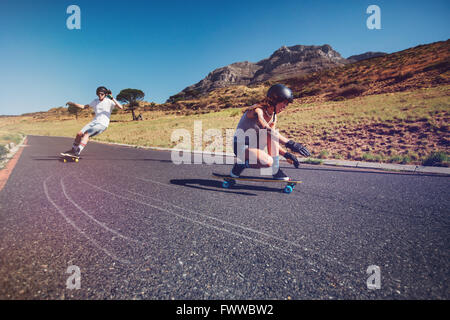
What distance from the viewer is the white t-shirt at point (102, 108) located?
6.48 metres

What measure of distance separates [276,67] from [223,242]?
451ft

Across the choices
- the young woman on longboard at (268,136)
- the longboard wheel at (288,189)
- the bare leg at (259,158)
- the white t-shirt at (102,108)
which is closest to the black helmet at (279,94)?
the young woman on longboard at (268,136)

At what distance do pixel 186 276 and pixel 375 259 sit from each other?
5.56 feet

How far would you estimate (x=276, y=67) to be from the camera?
12425 cm

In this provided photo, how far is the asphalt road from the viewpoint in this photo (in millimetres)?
1562

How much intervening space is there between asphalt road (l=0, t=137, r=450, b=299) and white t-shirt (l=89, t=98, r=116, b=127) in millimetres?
3057

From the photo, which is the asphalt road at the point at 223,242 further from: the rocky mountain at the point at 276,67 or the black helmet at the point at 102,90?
the rocky mountain at the point at 276,67

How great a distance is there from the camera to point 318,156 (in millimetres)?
8773

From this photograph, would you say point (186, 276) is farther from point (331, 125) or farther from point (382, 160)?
point (331, 125)

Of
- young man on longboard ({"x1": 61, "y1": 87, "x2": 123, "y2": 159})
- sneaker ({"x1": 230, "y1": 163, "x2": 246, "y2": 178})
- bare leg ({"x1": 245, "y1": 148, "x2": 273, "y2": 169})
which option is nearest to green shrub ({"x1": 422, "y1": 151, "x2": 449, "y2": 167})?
bare leg ({"x1": 245, "y1": 148, "x2": 273, "y2": 169})

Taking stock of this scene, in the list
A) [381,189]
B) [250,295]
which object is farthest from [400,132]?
[250,295]

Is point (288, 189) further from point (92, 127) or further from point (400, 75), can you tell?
point (400, 75)

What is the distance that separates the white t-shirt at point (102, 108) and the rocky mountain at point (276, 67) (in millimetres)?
87413

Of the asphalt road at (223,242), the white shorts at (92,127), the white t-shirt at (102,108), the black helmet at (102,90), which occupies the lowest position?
the asphalt road at (223,242)
